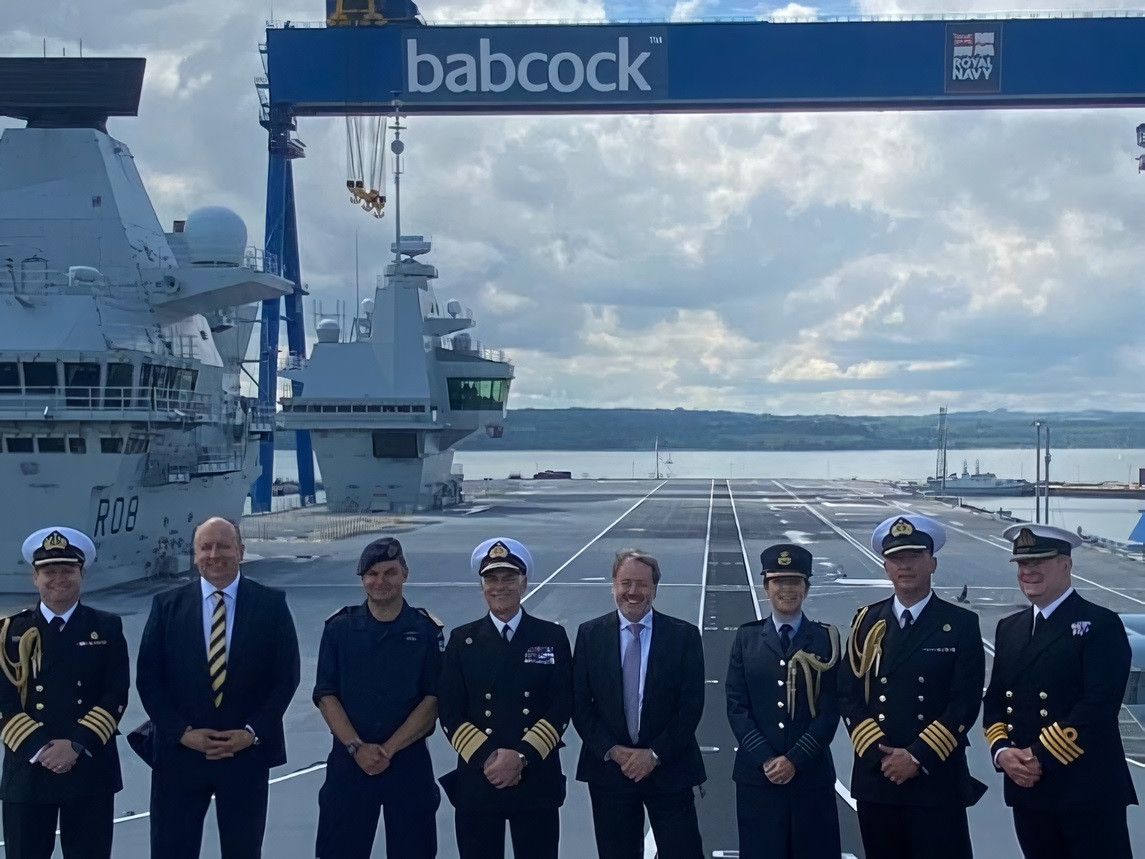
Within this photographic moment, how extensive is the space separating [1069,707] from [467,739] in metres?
2.93

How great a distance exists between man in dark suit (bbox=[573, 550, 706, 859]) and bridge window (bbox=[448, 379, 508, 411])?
4522 centimetres

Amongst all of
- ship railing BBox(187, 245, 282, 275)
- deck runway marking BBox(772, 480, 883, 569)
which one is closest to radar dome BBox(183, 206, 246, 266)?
ship railing BBox(187, 245, 282, 275)

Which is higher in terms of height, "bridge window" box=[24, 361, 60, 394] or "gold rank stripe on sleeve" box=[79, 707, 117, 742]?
"bridge window" box=[24, 361, 60, 394]

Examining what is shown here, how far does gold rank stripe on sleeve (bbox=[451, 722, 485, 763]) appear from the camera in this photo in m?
5.91

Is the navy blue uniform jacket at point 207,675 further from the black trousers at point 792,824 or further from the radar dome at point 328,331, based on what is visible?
the radar dome at point 328,331

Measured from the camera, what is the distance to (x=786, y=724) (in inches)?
236

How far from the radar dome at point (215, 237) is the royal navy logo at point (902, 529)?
73.6 feet

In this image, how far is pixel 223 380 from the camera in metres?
28.5

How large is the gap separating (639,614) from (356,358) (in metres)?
43.8

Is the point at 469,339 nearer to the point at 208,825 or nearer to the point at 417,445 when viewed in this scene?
the point at 417,445

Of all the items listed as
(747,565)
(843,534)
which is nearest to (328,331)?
(843,534)

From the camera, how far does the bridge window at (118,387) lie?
2184 cm

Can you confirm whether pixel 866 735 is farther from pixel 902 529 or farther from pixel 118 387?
pixel 118 387

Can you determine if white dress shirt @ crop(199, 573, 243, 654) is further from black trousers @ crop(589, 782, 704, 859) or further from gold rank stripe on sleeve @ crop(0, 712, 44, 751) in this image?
black trousers @ crop(589, 782, 704, 859)
